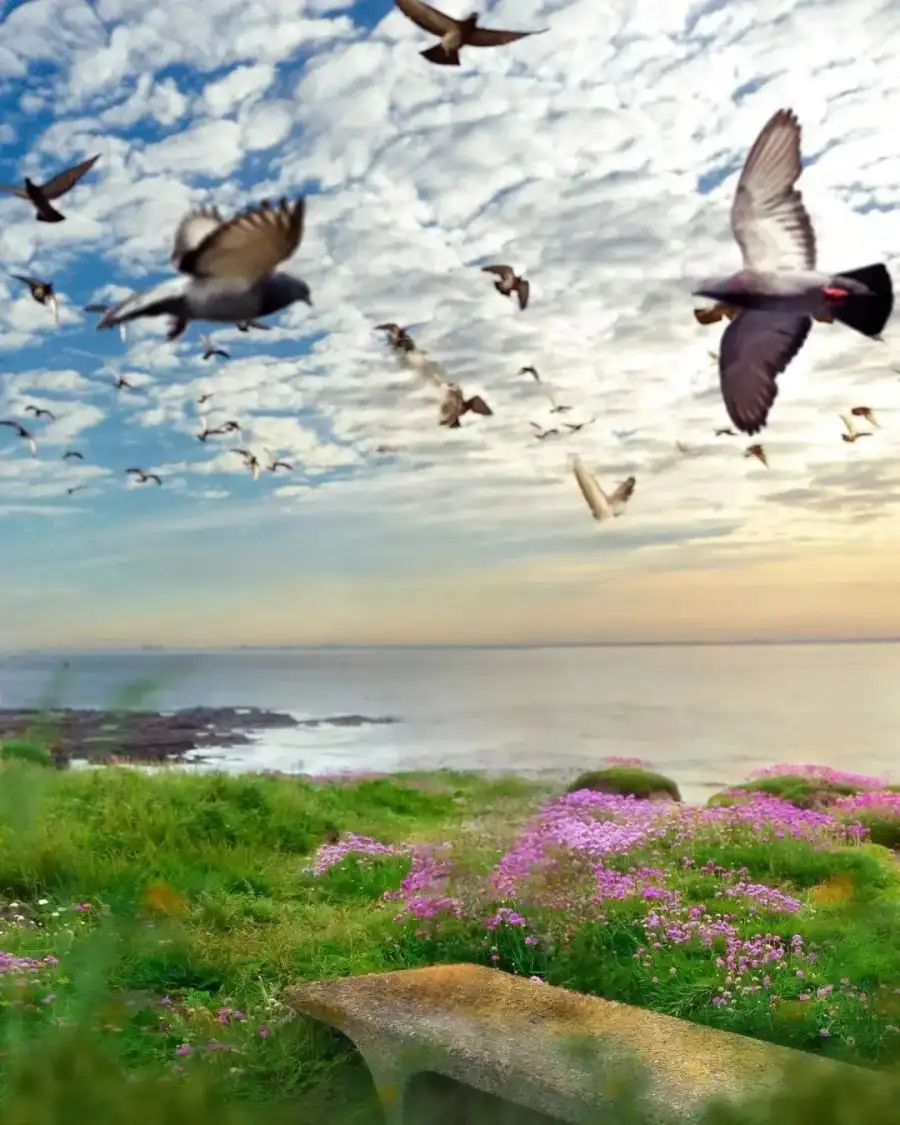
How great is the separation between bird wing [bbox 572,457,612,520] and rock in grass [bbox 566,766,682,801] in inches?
239

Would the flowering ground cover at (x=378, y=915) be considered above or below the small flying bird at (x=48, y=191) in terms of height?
below

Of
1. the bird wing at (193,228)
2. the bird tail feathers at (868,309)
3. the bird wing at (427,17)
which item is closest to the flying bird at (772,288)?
the bird tail feathers at (868,309)

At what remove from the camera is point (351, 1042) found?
314 centimetres

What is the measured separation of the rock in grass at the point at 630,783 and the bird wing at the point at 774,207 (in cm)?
597

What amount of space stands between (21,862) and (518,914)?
2509 millimetres

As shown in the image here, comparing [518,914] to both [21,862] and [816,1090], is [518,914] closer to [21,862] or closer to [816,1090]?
[21,862]

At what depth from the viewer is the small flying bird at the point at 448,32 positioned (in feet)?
5.62

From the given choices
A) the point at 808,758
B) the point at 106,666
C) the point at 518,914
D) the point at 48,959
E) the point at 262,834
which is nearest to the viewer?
the point at 106,666

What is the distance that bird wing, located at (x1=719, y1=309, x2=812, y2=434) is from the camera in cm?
178

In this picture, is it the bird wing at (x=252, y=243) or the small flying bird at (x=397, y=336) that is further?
the small flying bird at (x=397, y=336)

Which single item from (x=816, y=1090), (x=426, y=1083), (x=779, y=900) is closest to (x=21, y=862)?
(x=426, y=1083)

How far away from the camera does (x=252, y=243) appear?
143 centimetres

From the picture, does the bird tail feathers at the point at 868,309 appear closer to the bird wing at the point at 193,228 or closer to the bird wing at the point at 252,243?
the bird wing at the point at 252,243

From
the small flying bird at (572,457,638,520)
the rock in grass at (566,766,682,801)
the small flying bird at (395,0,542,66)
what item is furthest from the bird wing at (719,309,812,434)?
the rock in grass at (566,766,682,801)
